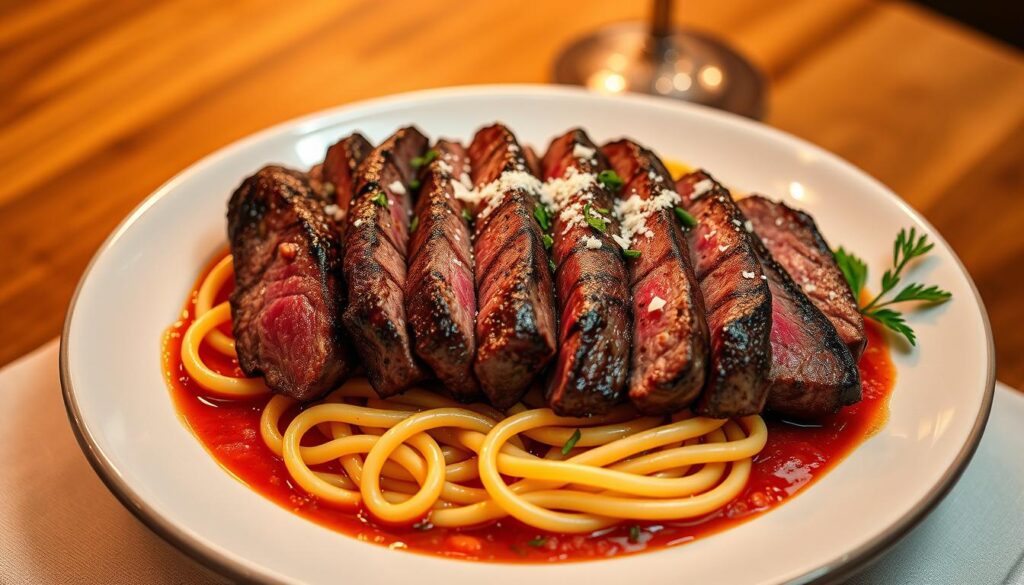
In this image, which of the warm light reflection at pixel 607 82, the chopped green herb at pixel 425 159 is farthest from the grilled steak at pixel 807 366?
the warm light reflection at pixel 607 82

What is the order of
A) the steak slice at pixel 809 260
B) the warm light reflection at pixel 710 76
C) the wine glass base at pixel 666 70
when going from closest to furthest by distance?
the steak slice at pixel 809 260
the wine glass base at pixel 666 70
the warm light reflection at pixel 710 76

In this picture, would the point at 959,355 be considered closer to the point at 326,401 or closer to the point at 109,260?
the point at 326,401

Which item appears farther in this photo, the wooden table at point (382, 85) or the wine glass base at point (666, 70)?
the wine glass base at point (666, 70)

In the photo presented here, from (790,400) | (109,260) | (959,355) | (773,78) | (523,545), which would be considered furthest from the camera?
(773,78)

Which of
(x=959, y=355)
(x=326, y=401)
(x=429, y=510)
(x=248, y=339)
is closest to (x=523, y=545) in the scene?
(x=429, y=510)

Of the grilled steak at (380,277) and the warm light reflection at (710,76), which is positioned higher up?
the warm light reflection at (710,76)

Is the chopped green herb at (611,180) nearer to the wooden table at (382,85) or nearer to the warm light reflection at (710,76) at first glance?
the wooden table at (382,85)
